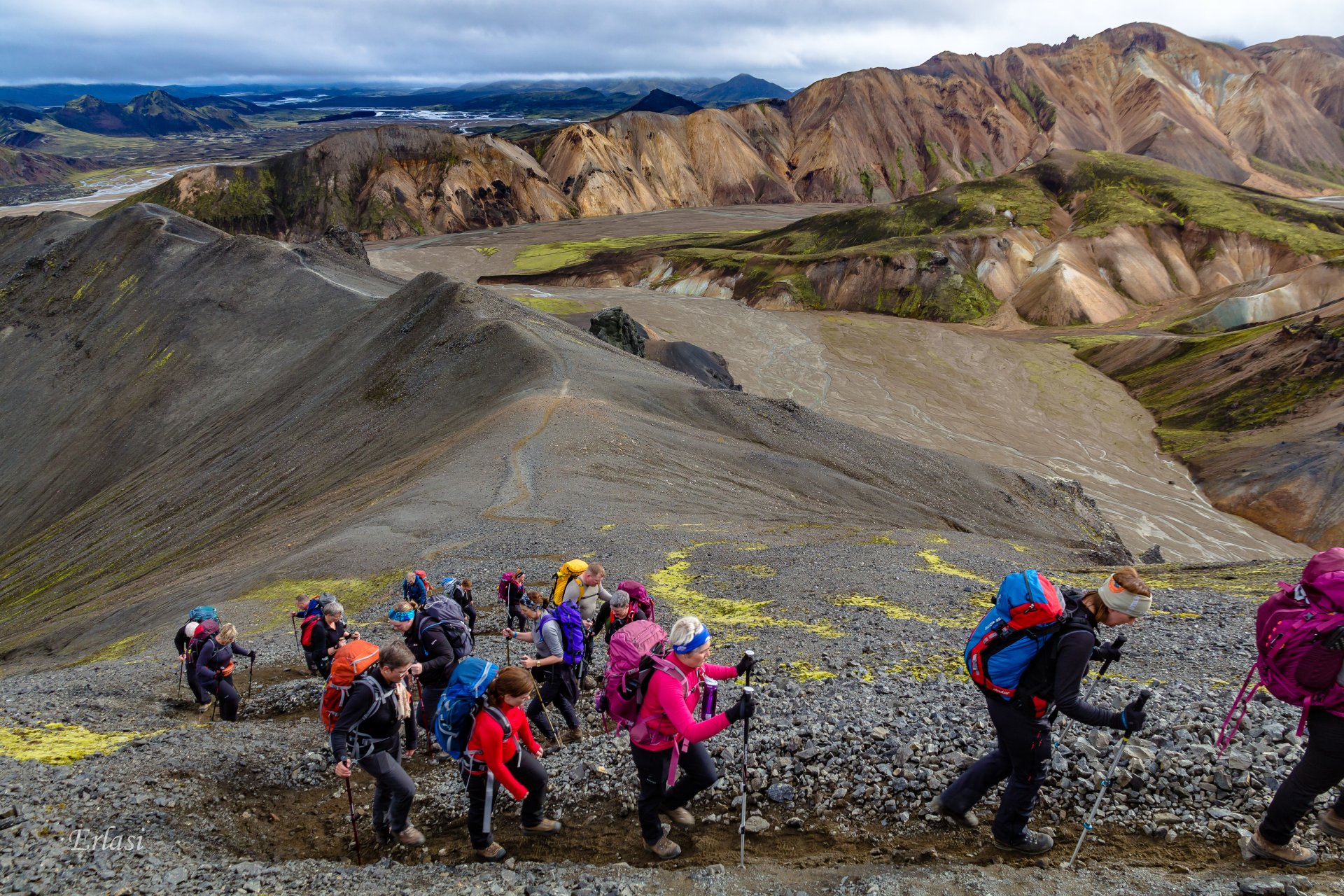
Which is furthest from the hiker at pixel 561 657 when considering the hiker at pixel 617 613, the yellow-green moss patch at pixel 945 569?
the yellow-green moss patch at pixel 945 569

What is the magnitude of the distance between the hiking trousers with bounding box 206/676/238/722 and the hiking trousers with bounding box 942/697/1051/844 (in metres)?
11.5

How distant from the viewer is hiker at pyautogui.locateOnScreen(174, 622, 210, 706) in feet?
42.2

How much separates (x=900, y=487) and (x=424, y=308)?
31567 millimetres

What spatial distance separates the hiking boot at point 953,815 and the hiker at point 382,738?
5.40m

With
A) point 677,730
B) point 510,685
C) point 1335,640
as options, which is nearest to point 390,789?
point 510,685

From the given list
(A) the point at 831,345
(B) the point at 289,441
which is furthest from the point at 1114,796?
(A) the point at 831,345

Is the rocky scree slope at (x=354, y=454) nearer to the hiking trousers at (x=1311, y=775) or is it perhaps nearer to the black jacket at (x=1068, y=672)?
the black jacket at (x=1068, y=672)

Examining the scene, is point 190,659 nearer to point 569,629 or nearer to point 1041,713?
point 569,629

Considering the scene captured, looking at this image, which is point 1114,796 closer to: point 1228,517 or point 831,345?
point 1228,517

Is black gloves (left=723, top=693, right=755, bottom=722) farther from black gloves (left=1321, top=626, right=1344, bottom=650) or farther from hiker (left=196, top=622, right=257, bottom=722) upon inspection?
hiker (left=196, top=622, right=257, bottom=722)

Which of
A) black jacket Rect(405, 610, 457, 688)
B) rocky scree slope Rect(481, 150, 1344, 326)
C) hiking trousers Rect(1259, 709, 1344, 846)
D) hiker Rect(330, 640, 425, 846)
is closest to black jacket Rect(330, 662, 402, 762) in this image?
hiker Rect(330, 640, 425, 846)

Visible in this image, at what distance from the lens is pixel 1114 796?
25.3ft

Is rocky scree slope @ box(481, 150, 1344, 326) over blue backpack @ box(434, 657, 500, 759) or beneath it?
over

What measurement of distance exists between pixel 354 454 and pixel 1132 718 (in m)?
36.3
